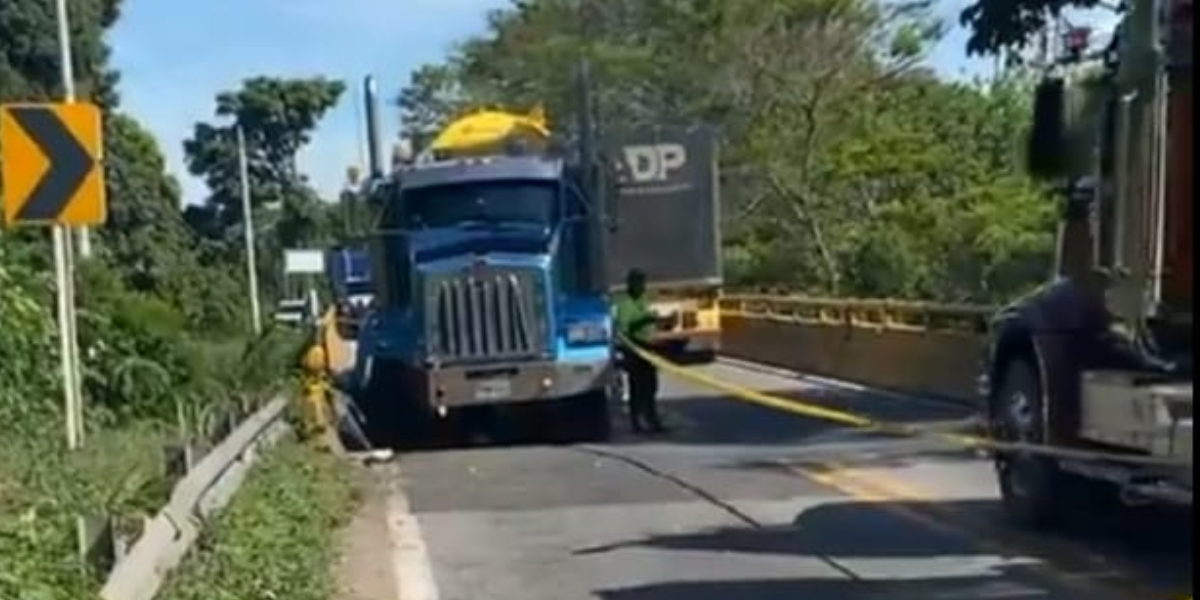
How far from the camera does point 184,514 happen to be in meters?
11.3

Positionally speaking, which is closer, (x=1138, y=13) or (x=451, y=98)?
(x=1138, y=13)

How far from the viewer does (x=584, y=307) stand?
2364cm

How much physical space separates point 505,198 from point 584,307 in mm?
1258

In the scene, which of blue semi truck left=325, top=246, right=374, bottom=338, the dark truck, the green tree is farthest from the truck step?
the green tree

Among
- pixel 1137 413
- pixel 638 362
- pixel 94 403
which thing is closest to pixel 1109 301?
pixel 1137 413

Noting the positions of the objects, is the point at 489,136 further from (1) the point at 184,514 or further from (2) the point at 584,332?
(1) the point at 184,514

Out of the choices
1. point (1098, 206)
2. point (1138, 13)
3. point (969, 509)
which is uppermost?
point (1138, 13)

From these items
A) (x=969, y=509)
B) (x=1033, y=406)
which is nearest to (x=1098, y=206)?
(x=1033, y=406)

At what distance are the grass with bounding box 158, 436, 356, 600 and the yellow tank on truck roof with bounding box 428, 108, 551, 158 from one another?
8.15 meters

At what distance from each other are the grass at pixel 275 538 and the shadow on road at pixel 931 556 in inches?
60.1

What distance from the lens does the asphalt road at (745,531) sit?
12.7 meters

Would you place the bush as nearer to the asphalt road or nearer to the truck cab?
the asphalt road

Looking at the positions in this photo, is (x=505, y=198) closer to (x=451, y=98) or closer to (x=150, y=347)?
(x=150, y=347)

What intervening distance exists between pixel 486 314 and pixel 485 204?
1.20 metres
